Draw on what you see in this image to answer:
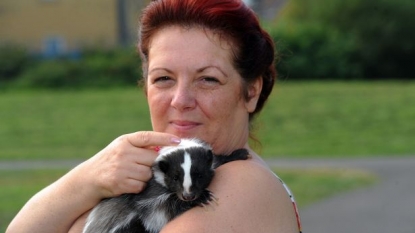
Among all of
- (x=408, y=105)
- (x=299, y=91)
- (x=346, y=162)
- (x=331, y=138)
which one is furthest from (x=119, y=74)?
(x=346, y=162)

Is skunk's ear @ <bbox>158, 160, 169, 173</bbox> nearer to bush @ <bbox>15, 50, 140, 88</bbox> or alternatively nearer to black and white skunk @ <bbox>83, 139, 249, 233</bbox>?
black and white skunk @ <bbox>83, 139, 249, 233</bbox>

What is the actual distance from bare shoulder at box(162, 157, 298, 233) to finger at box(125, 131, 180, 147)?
0.67ft

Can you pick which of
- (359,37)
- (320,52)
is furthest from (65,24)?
(359,37)

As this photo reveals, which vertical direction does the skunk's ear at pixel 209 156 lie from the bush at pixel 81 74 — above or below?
above

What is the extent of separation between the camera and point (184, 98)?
328 cm

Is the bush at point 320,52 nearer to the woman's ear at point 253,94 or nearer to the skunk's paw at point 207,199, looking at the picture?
the woman's ear at point 253,94

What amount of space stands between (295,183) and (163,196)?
1316 centimetres

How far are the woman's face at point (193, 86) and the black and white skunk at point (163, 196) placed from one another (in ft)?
0.38

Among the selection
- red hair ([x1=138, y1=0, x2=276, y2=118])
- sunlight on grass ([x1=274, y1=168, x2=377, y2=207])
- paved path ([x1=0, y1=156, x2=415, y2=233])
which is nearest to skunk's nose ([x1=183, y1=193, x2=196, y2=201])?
red hair ([x1=138, y1=0, x2=276, y2=118])

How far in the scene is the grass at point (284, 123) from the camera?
2203 cm

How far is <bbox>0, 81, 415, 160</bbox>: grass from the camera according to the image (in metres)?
22.0

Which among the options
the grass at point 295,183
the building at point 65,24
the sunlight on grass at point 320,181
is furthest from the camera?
the building at point 65,24

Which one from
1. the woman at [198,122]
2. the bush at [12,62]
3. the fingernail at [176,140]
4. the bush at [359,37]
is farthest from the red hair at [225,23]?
the bush at [12,62]

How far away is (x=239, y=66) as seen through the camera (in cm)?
337
